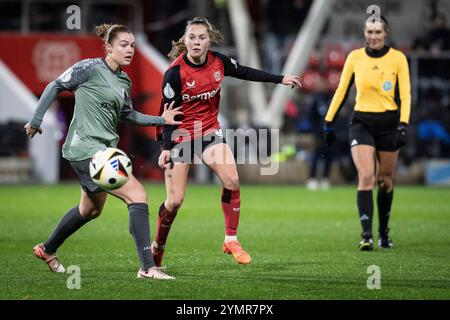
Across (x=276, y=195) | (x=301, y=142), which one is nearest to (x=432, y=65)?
(x=301, y=142)

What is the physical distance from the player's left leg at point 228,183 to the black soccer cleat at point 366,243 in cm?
225

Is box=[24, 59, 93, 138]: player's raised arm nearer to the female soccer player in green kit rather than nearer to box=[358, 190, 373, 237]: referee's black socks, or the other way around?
the female soccer player in green kit

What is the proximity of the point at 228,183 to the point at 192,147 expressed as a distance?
477mm

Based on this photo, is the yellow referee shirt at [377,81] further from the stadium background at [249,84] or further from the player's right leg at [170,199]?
the stadium background at [249,84]

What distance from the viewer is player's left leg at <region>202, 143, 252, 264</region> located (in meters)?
10.2

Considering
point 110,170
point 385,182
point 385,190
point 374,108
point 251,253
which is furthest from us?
point 385,190

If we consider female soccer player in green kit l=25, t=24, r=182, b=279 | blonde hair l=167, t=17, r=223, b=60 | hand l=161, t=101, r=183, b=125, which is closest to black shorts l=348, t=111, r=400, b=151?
blonde hair l=167, t=17, r=223, b=60

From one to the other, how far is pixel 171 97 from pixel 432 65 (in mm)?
20646

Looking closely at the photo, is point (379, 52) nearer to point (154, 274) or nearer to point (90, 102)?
point (90, 102)

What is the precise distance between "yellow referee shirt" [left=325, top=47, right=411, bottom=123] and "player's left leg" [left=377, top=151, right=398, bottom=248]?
552mm

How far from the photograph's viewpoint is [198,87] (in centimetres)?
1020

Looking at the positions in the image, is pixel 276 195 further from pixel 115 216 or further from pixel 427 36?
pixel 427 36

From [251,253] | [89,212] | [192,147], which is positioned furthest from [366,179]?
[89,212]

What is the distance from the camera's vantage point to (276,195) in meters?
22.3
